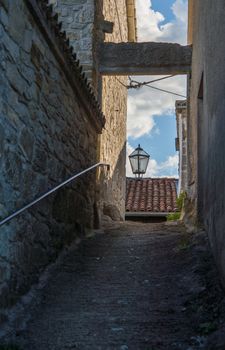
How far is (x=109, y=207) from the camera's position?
27.6ft

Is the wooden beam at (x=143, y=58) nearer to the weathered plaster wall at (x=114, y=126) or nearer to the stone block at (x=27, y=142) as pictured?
the weathered plaster wall at (x=114, y=126)

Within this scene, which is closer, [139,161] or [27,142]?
[27,142]

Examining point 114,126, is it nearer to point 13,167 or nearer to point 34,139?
point 34,139

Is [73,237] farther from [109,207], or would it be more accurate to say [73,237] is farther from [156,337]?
[109,207]

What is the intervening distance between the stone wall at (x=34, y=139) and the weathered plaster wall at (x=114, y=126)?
2922 millimetres

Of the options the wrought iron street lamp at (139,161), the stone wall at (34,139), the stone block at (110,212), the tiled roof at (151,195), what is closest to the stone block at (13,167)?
the stone wall at (34,139)

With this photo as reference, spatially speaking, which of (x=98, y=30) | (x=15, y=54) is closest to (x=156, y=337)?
(x=15, y=54)

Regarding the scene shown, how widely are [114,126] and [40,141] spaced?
626 centimetres

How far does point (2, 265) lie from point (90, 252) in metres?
2.26

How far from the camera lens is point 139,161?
30.6ft

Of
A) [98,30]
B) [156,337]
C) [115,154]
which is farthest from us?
[115,154]

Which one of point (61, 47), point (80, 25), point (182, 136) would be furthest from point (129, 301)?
point (182, 136)

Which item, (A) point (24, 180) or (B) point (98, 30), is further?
(B) point (98, 30)

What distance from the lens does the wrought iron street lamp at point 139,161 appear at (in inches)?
367
